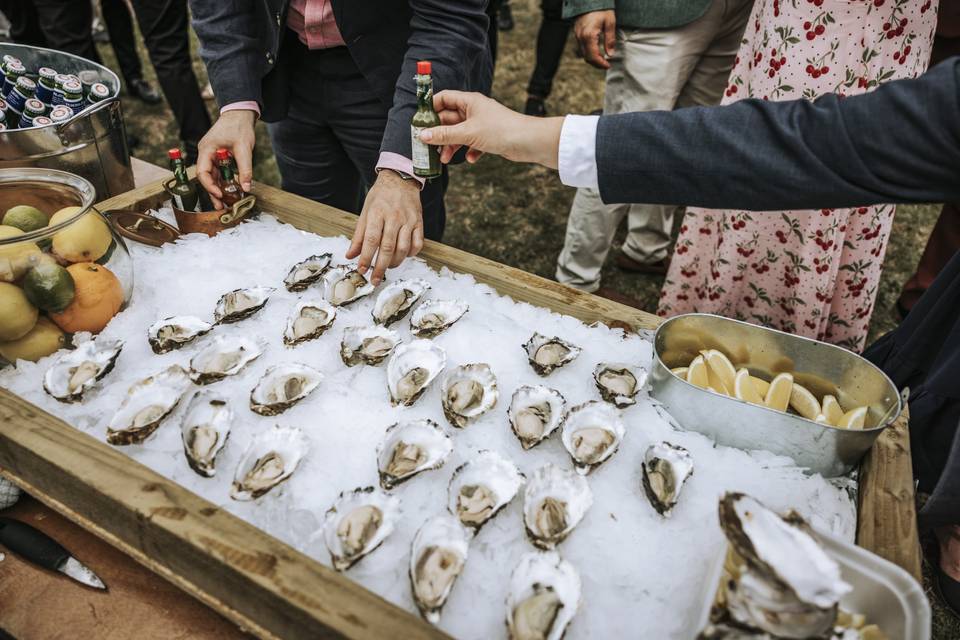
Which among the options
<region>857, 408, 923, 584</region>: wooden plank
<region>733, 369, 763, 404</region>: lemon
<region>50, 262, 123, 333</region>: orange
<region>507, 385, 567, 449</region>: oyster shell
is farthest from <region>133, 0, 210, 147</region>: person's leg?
<region>857, 408, 923, 584</region>: wooden plank

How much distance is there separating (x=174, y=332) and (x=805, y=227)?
174 centimetres

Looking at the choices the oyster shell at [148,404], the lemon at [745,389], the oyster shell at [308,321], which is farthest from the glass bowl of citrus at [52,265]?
the lemon at [745,389]

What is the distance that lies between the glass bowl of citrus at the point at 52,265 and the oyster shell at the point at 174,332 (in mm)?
121

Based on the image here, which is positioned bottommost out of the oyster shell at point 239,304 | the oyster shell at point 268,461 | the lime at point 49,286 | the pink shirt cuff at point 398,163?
the oyster shell at point 268,461

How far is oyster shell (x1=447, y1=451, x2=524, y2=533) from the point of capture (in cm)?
89

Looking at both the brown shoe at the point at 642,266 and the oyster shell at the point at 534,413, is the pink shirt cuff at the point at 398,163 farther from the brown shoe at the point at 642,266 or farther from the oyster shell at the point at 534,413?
the brown shoe at the point at 642,266

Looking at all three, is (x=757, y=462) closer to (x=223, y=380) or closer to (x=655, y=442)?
(x=655, y=442)

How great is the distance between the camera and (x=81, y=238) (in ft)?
3.80

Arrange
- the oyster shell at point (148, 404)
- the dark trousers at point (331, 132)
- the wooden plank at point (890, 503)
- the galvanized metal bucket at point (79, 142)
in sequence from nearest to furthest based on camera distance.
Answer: the wooden plank at point (890, 503)
the oyster shell at point (148, 404)
the galvanized metal bucket at point (79, 142)
the dark trousers at point (331, 132)

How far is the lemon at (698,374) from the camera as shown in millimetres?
1060

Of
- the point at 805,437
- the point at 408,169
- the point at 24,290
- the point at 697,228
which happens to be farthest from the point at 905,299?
the point at 24,290

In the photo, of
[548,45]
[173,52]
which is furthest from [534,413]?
[548,45]

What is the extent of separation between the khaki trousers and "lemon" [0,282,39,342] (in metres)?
1.76

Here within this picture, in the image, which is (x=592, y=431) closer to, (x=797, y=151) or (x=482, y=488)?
(x=482, y=488)
